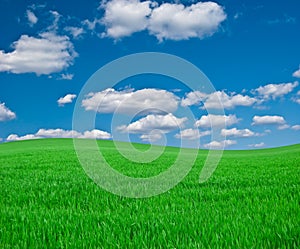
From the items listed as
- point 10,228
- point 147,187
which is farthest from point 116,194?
point 10,228

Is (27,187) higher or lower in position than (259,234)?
higher

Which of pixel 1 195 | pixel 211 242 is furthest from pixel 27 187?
pixel 211 242

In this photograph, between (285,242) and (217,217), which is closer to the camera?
(285,242)

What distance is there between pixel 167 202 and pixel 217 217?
6.19 feet

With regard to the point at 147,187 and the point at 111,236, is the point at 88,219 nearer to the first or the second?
the point at 111,236

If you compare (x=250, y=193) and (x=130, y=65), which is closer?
(x=250, y=193)

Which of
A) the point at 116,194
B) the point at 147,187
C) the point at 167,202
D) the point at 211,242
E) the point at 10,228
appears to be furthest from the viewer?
the point at 147,187

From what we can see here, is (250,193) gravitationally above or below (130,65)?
below

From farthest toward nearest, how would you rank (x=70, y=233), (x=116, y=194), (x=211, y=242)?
(x=116, y=194) < (x=70, y=233) < (x=211, y=242)

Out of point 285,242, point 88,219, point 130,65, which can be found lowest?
point 285,242

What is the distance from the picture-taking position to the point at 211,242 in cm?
461

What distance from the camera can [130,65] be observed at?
31.9 feet

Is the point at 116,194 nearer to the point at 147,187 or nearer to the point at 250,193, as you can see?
the point at 147,187

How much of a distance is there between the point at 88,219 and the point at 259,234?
2723 mm
